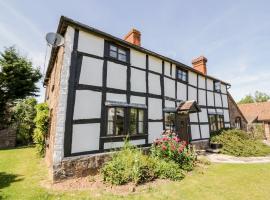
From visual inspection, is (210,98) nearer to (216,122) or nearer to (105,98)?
(216,122)

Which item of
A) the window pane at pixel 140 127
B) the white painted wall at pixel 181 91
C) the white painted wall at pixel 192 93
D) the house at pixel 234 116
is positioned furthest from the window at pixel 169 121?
the house at pixel 234 116

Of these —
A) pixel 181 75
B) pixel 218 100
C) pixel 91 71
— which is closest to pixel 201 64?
pixel 218 100

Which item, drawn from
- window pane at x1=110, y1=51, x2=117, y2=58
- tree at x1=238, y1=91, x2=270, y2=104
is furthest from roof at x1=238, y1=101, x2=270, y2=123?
tree at x1=238, y1=91, x2=270, y2=104

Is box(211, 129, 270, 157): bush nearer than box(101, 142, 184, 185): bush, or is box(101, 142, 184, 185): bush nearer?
box(101, 142, 184, 185): bush

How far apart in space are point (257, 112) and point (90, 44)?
83.7 feet

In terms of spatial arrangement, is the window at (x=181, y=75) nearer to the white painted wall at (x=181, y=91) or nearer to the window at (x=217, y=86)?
the white painted wall at (x=181, y=91)

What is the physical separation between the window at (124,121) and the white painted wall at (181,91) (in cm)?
386

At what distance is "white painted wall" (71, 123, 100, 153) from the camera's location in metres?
6.63

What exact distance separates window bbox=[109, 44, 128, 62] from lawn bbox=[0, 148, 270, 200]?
6.13 m

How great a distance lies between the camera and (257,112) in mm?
23703

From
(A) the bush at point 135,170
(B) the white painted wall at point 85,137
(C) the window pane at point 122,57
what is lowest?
(A) the bush at point 135,170

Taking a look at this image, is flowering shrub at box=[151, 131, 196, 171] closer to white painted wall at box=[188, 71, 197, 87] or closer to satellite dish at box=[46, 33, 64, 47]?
satellite dish at box=[46, 33, 64, 47]

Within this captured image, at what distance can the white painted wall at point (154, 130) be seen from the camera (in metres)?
9.36

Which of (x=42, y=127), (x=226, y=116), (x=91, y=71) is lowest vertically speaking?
(x=42, y=127)
